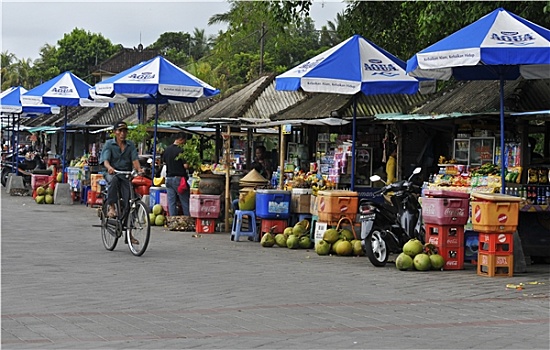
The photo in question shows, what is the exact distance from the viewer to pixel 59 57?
81.1 m

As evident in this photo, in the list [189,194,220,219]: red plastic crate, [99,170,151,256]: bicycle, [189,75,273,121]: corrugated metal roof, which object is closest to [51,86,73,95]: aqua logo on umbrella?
[189,75,273,121]: corrugated metal roof

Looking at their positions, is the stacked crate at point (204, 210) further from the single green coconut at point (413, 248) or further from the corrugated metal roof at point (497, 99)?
the single green coconut at point (413, 248)

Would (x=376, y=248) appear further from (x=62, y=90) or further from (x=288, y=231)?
(x=62, y=90)

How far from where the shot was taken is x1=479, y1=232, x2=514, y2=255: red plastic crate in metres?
11.6

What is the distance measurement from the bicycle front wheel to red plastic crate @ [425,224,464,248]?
378 centimetres

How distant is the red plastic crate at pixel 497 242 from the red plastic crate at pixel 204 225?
6.54 metres

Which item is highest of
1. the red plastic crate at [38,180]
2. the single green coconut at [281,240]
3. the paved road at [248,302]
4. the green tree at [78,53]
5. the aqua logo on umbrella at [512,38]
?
the green tree at [78,53]

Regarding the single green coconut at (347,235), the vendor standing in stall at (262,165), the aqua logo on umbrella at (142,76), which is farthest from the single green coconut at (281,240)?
the aqua logo on umbrella at (142,76)

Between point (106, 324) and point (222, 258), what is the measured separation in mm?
5415

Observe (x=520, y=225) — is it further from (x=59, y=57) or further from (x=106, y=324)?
(x=59, y=57)

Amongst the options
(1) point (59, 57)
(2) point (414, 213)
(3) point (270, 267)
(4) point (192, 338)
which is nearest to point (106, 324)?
(4) point (192, 338)

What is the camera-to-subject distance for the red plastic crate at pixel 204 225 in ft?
56.4

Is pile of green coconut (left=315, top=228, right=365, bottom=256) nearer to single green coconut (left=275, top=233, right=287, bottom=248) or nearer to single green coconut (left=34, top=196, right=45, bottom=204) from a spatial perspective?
single green coconut (left=275, top=233, right=287, bottom=248)

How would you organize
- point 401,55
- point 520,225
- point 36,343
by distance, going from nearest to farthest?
1. point 36,343
2. point 520,225
3. point 401,55
